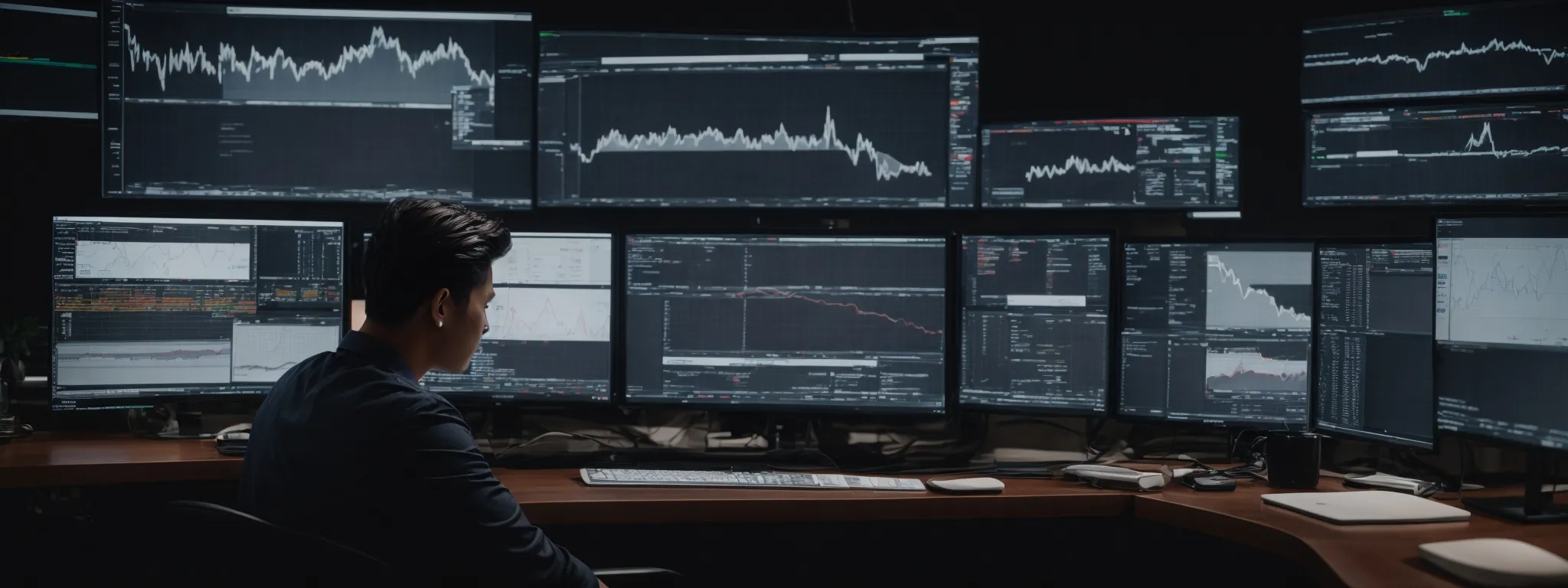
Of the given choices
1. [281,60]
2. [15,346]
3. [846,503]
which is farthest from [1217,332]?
[15,346]

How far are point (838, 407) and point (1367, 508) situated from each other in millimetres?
1042

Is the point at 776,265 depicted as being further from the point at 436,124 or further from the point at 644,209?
the point at 436,124

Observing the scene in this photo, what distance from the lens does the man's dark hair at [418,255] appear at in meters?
1.41

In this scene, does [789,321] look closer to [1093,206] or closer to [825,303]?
[825,303]

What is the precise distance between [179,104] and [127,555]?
1056mm

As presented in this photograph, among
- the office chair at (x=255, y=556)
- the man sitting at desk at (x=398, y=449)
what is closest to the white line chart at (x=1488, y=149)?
the man sitting at desk at (x=398, y=449)

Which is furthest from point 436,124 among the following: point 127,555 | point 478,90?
point 127,555

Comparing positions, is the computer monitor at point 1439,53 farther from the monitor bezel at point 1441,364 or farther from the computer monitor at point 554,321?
the computer monitor at point 554,321

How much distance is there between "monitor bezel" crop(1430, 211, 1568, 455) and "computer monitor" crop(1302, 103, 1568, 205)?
0.55m

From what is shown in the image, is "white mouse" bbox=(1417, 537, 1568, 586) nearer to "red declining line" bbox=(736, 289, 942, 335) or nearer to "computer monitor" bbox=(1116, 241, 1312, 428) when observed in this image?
"computer monitor" bbox=(1116, 241, 1312, 428)

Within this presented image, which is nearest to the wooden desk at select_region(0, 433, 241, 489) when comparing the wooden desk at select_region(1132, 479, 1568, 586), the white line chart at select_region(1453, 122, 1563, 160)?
the wooden desk at select_region(1132, 479, 1568, 586)

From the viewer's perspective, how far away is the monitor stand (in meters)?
1.71

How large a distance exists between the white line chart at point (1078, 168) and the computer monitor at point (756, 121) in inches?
6.2

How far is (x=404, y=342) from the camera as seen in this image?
1.45 meters
